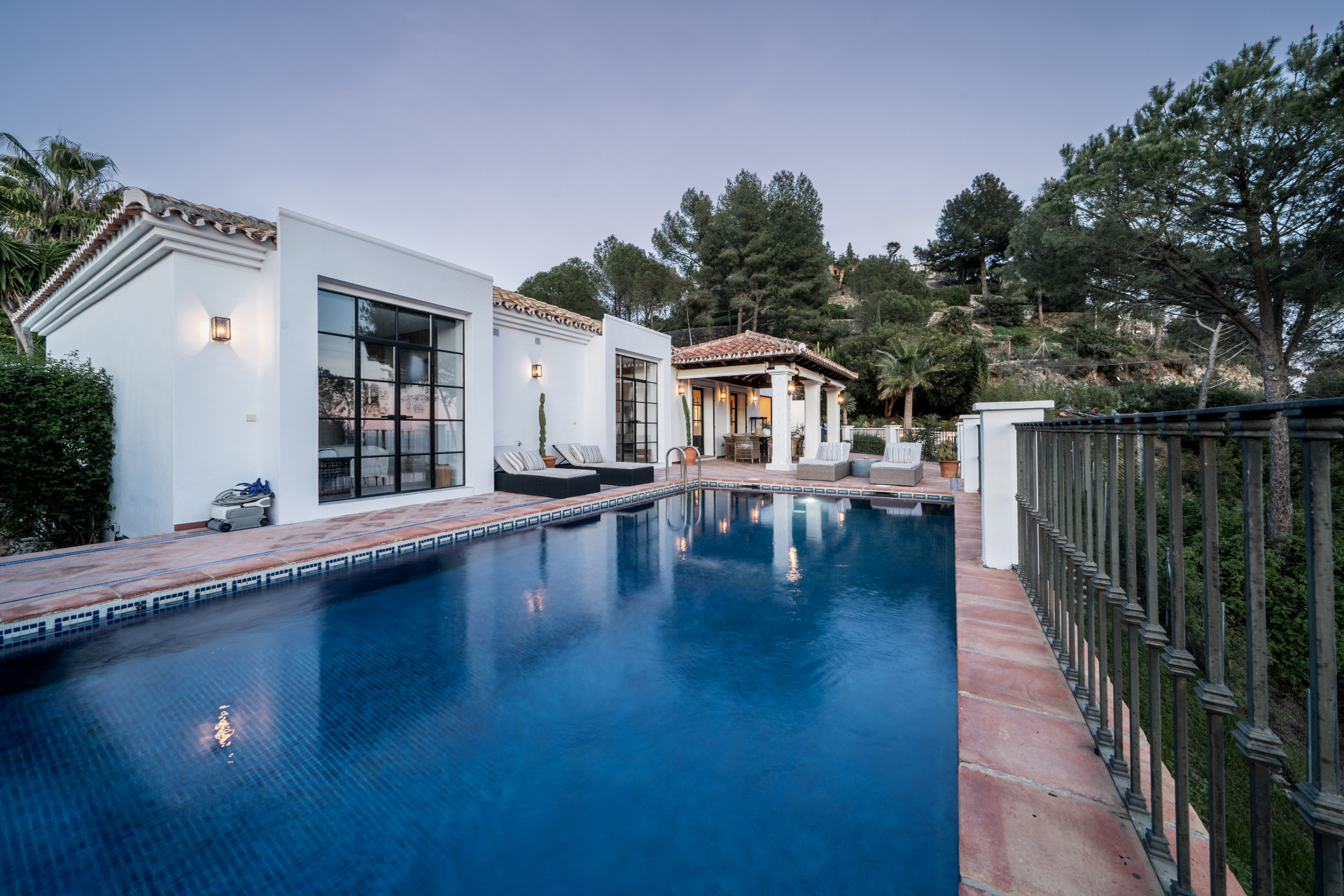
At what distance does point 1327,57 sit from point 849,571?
12.2m

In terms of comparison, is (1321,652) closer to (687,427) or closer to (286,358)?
(286,358)

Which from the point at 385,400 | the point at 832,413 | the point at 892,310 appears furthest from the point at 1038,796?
the point at 892,310

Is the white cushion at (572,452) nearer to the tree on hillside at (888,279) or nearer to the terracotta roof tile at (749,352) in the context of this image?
the terracotta roof tile at (749,352)

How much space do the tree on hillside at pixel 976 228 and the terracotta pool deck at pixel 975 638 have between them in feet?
126

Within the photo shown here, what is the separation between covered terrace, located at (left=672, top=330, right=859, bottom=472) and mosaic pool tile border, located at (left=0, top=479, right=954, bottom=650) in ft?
15.0

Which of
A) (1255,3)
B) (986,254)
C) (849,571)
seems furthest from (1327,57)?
(986,254)

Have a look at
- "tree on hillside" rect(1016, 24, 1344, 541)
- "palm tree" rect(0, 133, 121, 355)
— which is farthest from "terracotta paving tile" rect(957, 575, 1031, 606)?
"palm tree" rect(0, 133, 121, 355)

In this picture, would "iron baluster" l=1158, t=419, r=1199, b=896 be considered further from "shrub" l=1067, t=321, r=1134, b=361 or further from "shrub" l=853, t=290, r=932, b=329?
"shrub" l=1067, t=321, r=1134, b=361

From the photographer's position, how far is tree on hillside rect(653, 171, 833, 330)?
25203mm

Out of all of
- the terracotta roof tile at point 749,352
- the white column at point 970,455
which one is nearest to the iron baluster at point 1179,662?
the white column at point 970,455

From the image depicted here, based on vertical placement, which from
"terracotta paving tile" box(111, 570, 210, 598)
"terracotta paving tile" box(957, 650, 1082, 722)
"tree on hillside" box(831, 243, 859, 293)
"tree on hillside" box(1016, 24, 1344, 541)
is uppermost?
"tree on hillside" box(831, 243, 859, 293)

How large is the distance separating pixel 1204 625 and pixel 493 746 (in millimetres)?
2853

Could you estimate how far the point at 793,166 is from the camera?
25828 mm

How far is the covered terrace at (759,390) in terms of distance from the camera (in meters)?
13.4
